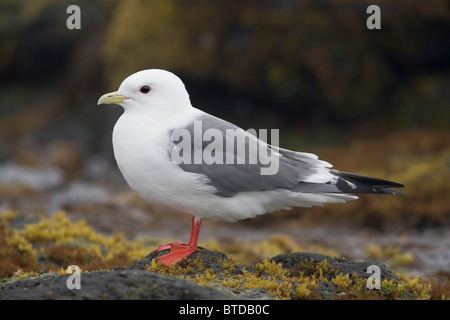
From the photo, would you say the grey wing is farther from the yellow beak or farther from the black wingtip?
the yellow beak

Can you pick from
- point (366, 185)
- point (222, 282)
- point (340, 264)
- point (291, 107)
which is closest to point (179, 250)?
point (222, 282)

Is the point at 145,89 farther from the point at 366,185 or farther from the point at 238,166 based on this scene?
the point at 366,185

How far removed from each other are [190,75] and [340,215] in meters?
5.77

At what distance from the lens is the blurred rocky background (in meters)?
12.3

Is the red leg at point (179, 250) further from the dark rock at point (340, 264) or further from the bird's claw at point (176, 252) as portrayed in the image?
the dark rock at point (340, 264)

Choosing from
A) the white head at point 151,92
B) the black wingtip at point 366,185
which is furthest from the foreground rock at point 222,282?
the white head at point 151,92

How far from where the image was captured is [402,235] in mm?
11367

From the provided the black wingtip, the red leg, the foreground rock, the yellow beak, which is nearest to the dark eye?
the yellow beak

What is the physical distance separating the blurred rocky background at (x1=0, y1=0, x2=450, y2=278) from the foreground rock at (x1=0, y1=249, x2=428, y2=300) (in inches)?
220

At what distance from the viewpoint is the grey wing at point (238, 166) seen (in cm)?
605

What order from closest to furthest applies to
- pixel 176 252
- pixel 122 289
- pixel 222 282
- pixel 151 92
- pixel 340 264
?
pixel 122 289, pixel 222 282, pixel 340 264, pixel 176 252, pixel 151 92

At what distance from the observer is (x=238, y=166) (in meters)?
6.14

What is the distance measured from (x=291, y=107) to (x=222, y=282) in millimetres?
10327

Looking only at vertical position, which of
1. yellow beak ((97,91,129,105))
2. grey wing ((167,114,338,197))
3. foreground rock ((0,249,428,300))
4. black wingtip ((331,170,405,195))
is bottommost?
foreground rock ((0,249,428,300))
